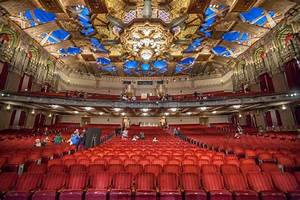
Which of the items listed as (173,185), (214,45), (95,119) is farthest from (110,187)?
(95,119)

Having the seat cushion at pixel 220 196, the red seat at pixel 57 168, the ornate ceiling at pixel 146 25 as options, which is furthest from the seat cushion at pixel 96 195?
the ornate ceiling at pixel 146 25

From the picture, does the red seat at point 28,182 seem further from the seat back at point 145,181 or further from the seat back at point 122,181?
the seat back at point 145,181

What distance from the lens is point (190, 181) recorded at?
3.57m

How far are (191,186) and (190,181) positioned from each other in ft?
0.37

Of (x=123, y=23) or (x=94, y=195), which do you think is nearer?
(x=94, y=195)

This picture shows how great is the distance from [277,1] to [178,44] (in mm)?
9245

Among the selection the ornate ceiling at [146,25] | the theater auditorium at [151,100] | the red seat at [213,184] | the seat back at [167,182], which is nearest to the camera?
the red seat at [213,184]

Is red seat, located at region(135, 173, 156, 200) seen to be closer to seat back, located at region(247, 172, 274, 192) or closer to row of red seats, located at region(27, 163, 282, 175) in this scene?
row of red seats, located at region(27, 163, 282, 175)

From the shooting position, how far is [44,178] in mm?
3500

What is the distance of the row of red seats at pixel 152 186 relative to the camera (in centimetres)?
301

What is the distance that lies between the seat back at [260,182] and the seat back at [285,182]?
0.13m

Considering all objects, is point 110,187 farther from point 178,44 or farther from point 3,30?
point 178,44

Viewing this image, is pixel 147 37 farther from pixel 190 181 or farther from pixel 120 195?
pixel 120 195

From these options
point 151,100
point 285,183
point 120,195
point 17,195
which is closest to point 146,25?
point 151,100
